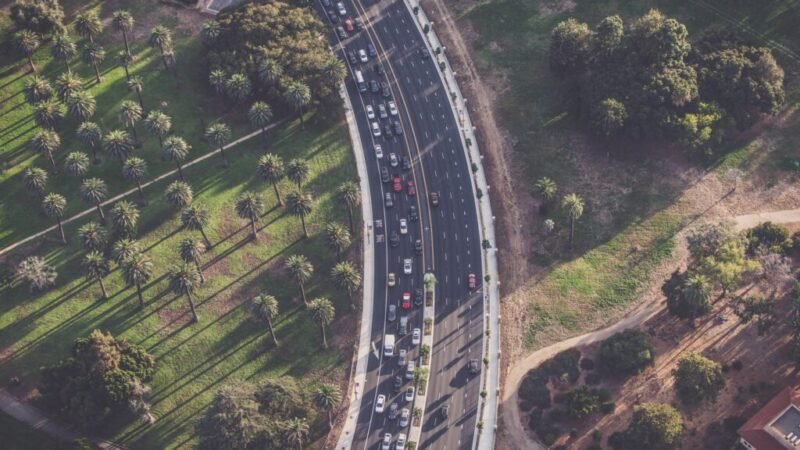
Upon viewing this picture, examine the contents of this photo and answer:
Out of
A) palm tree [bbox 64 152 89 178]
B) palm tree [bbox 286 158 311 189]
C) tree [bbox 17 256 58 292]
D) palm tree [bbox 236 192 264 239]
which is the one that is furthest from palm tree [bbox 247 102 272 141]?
tree [bbox 17 256 58 292]

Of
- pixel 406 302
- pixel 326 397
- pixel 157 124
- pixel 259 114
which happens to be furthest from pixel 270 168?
pixel 326 397

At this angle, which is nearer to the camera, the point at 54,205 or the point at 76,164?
the point at 54,205

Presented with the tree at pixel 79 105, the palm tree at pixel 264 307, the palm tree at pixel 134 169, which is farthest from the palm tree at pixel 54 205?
the palm tree at pixel 264 307

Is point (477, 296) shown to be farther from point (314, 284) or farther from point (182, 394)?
point (182, 394)

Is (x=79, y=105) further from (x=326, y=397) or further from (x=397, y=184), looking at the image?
(x=326, y=397)

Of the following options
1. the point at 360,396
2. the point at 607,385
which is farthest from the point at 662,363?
the point at 360,396

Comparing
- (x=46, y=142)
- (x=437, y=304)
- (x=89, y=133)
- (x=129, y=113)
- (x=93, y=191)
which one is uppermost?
(x=129, y=113)

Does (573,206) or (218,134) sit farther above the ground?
(218,134)
